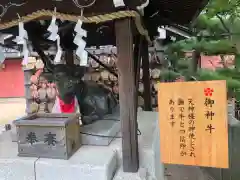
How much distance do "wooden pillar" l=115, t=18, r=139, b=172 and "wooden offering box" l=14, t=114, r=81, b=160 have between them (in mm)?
364

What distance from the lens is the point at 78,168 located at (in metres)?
1.39

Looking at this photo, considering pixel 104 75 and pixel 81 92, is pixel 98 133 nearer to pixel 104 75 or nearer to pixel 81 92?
pixel 81 92

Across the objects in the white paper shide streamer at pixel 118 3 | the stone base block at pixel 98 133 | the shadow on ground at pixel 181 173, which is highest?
the white paper shide streamer at pixel 118 3

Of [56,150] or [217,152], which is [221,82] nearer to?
[217,152]

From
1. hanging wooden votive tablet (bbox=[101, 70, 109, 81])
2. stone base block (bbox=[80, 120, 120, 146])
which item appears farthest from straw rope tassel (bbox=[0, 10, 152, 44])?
hanging wooden votive tablet (bbox=[101, 70, 109, 81])

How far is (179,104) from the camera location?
124cm

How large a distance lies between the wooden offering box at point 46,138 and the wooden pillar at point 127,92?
1.19ft

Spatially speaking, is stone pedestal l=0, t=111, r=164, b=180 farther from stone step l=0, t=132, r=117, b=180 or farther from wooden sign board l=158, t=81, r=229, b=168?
wooden sign board l=158, t=81, r=229, b=168

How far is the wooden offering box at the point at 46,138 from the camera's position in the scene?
1.45 meters

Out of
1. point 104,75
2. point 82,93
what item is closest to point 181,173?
point 82,93

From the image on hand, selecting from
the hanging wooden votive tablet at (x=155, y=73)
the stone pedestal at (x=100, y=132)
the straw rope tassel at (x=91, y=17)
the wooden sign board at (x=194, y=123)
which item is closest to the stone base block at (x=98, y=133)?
the stone pedestal at (x=100, y=132)

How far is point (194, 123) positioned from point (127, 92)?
0.39 metres

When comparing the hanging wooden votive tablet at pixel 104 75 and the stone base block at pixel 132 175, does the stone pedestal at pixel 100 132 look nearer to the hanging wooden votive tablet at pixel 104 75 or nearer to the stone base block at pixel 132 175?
the stone base block at pixel 132 175

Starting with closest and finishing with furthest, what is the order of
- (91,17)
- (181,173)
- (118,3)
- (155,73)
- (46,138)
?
(118,3), (91,17), (46,138), (181,173), (155,73)
